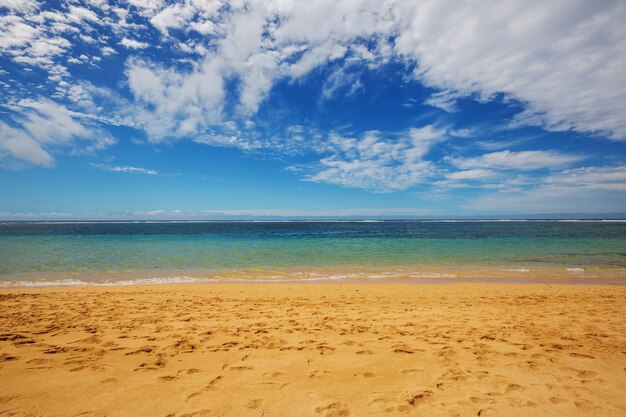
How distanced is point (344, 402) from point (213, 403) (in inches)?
71.5

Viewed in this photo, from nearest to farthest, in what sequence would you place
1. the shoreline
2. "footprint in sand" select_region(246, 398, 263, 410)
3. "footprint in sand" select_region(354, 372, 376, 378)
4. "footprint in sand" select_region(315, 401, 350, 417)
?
"footprint in sand" select_region(315, 401, 350, 417)
"footprint in sand" select_region(246, 398, 263, 410)
"footprint in sand" select_region(354, 372, 376, 378)
the shoreline

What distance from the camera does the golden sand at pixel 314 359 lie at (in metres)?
4.05

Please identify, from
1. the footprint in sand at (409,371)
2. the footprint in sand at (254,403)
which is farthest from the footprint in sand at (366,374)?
the footprint in sand at (254,403)

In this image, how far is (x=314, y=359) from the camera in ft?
17.9

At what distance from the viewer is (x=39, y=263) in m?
20.4

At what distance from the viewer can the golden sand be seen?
4051 millimetres

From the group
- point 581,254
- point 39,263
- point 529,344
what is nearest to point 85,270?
point 39,263

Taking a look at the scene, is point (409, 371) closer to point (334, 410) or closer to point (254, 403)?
point (334, 410)

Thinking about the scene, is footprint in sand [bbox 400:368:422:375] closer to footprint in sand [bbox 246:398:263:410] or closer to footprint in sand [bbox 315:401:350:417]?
footprint in sand [bbox 315:401:350:417]

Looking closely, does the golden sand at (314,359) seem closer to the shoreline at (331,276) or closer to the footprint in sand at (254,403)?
the footprint in sand at (254,403)

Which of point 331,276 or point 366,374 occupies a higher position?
point 366,374

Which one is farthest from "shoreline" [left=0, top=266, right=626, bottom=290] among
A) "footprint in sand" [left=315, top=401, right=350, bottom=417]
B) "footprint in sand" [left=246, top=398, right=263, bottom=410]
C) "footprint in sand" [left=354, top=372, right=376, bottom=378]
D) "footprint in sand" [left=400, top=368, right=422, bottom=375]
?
"footprint in sand" [left=315, top=401, right=350, bottom=417]

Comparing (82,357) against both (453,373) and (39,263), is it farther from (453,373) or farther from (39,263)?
(39,263)

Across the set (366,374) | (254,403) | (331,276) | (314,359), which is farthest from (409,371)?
(331,276)
